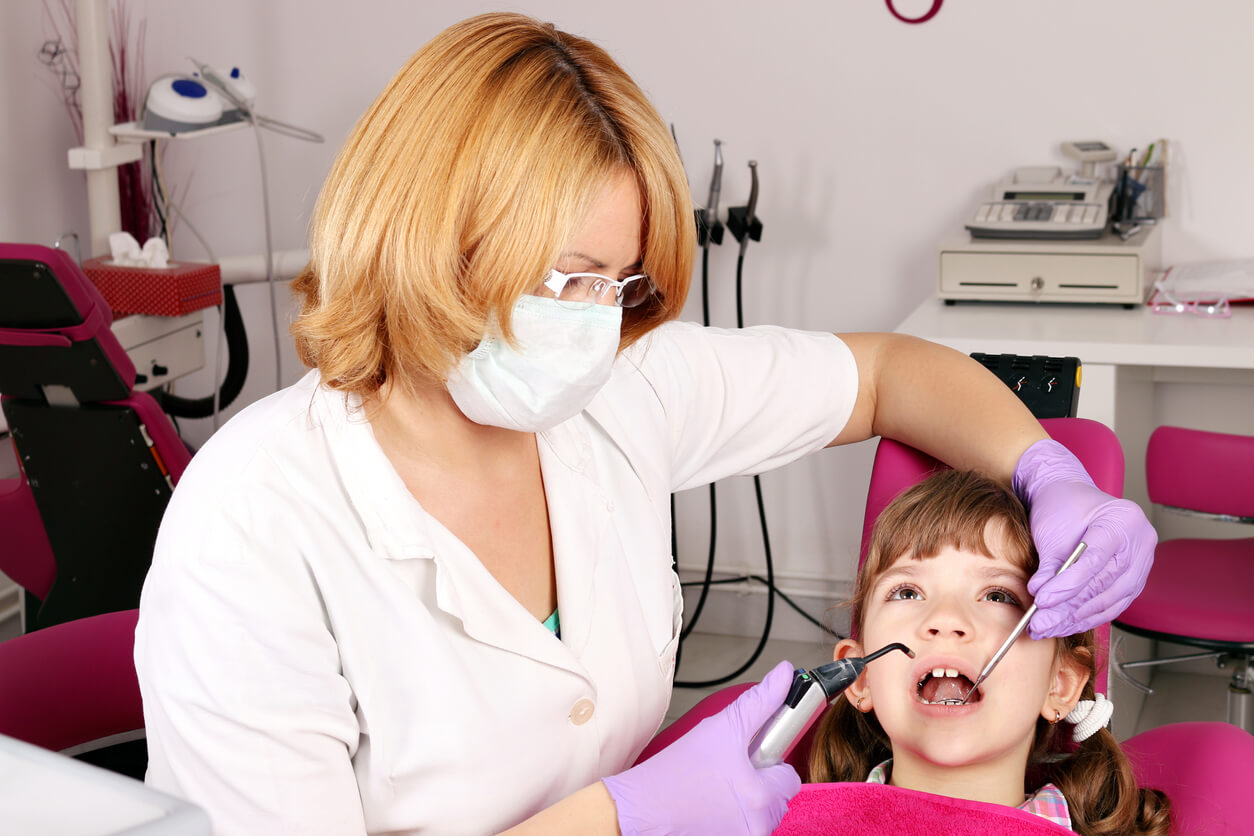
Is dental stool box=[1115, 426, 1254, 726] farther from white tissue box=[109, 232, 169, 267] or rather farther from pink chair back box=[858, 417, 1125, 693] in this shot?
white tissue box=[109, 232, 169, 267]

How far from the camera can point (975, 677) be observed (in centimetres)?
121

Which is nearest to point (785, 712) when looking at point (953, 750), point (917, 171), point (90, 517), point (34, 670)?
point (953, 750)

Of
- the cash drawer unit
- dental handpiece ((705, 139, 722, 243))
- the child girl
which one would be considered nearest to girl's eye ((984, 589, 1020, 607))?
the child girl

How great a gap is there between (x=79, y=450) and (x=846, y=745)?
4.57ft

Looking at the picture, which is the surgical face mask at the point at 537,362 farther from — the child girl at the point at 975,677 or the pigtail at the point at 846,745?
the pigtail at the point at 846,745

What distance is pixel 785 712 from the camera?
1.01m

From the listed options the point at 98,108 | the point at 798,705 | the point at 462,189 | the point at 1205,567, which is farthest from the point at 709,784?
the point at 98,108

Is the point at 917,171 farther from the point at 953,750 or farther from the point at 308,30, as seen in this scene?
the point at 953,750

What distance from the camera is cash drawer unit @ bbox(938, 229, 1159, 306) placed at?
2225 millimetres

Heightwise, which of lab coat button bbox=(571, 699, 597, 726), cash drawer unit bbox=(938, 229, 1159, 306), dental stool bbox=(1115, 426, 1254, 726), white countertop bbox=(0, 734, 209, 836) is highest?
white countertop bbox=(0, 734, 209, 836)

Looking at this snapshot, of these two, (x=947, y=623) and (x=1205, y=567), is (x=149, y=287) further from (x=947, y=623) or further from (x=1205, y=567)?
(x=1205, y=567)

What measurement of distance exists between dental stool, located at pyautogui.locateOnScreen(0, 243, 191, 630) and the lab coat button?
113 cm

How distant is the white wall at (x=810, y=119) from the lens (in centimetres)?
246

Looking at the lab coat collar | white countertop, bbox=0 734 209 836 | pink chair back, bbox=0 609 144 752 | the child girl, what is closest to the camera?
white countertop, bbox=0 734 209 836
